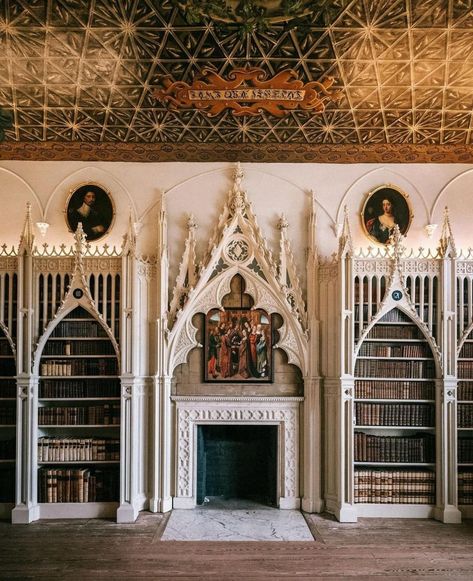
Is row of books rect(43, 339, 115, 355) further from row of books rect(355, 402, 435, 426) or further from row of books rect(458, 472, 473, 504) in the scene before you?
row of books rect(458, 472, 473, 504)

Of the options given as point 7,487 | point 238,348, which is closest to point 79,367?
point 7,487

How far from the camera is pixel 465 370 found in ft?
24.5

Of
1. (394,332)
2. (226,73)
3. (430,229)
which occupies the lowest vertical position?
(394,332)

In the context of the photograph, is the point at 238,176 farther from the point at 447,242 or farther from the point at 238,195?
the point at 447,242

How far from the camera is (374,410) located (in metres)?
7.41

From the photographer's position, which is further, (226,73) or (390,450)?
(390,450)

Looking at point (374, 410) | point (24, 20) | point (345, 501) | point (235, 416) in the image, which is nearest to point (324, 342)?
point (374, 410)

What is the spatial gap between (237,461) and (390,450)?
2.08 m

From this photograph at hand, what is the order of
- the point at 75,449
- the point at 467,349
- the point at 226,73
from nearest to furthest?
the point at 226,73, the point at 75,449, the point at 467,349

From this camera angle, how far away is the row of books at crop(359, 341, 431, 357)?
7449 mm

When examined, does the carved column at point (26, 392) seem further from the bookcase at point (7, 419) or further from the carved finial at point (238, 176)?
the carved finial at point (238, 176)

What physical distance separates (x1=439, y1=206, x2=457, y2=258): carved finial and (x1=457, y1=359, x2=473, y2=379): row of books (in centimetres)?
144

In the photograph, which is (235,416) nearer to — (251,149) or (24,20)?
(251,149)

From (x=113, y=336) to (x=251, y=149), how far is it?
3184mm
